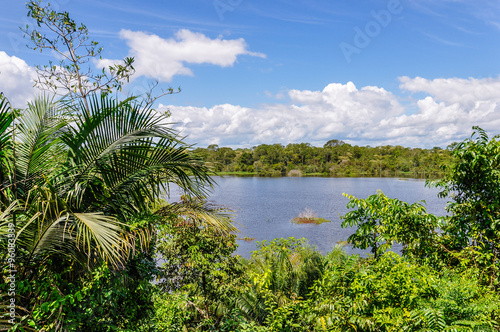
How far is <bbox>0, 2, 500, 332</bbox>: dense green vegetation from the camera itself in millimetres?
2857

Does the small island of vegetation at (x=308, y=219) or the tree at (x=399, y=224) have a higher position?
the tree at (x=399, y=224)

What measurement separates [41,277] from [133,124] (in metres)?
1.73

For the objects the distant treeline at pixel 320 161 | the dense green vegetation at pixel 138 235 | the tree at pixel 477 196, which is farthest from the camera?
the distant treeline at pixel 320 161

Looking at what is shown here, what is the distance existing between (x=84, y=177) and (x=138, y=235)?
82 cm

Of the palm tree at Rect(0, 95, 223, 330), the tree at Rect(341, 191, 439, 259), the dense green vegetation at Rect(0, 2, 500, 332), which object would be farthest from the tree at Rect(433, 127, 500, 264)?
the palm tree at Rect(0, 95, 223, 330)

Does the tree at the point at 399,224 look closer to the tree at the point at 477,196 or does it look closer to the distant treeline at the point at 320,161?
the tree at the point at 477,196

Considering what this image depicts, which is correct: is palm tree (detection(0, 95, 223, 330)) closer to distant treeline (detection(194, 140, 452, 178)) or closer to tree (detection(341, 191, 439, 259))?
tree (detection(341, 191, 439, 259))

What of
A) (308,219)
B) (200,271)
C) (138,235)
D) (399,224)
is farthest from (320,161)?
(138,235)

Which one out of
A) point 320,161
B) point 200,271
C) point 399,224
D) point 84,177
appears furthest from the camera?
point 320,161

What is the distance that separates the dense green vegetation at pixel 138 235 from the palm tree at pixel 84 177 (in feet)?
0.05

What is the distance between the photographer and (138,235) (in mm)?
3518

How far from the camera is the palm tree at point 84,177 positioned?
2930 millimetres

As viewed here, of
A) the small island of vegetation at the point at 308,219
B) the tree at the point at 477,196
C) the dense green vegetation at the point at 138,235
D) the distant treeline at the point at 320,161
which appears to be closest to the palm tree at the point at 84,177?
the dense green vegetation at the point at 138,235

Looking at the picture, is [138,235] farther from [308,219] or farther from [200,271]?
[308,219]
